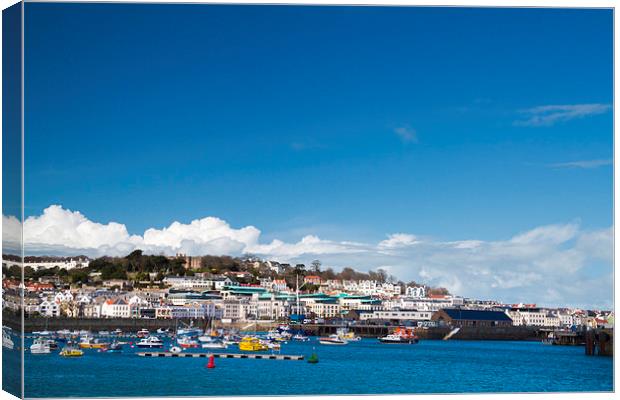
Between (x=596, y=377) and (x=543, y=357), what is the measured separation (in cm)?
582

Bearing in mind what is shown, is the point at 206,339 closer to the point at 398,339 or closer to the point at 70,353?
the point at 398,339

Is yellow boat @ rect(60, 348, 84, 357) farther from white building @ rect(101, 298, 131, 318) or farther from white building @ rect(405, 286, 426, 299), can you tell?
white building @ rect(405, 286, 426, 299)

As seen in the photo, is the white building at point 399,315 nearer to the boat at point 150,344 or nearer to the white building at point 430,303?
the white building at point 430,303

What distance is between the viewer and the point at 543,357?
20875 mm

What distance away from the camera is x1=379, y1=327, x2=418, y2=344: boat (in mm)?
27562

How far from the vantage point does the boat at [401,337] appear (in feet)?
90.4

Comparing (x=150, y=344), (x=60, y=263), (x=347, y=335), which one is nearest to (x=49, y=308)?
(x=60, y=263)

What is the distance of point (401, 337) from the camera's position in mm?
28219

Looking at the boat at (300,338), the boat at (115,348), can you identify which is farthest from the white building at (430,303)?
the boat at (115,348)

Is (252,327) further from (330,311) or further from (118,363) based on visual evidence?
(118,363)

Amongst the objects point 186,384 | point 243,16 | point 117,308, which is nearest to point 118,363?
point 186,384

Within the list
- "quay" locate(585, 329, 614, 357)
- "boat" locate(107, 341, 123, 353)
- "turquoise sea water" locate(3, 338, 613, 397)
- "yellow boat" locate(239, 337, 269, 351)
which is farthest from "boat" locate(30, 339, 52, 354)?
"quay" locate(585, 329, 614, 357)

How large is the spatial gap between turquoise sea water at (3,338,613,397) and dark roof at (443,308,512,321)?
9084 millimetres

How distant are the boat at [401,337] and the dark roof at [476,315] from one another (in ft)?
3.58
